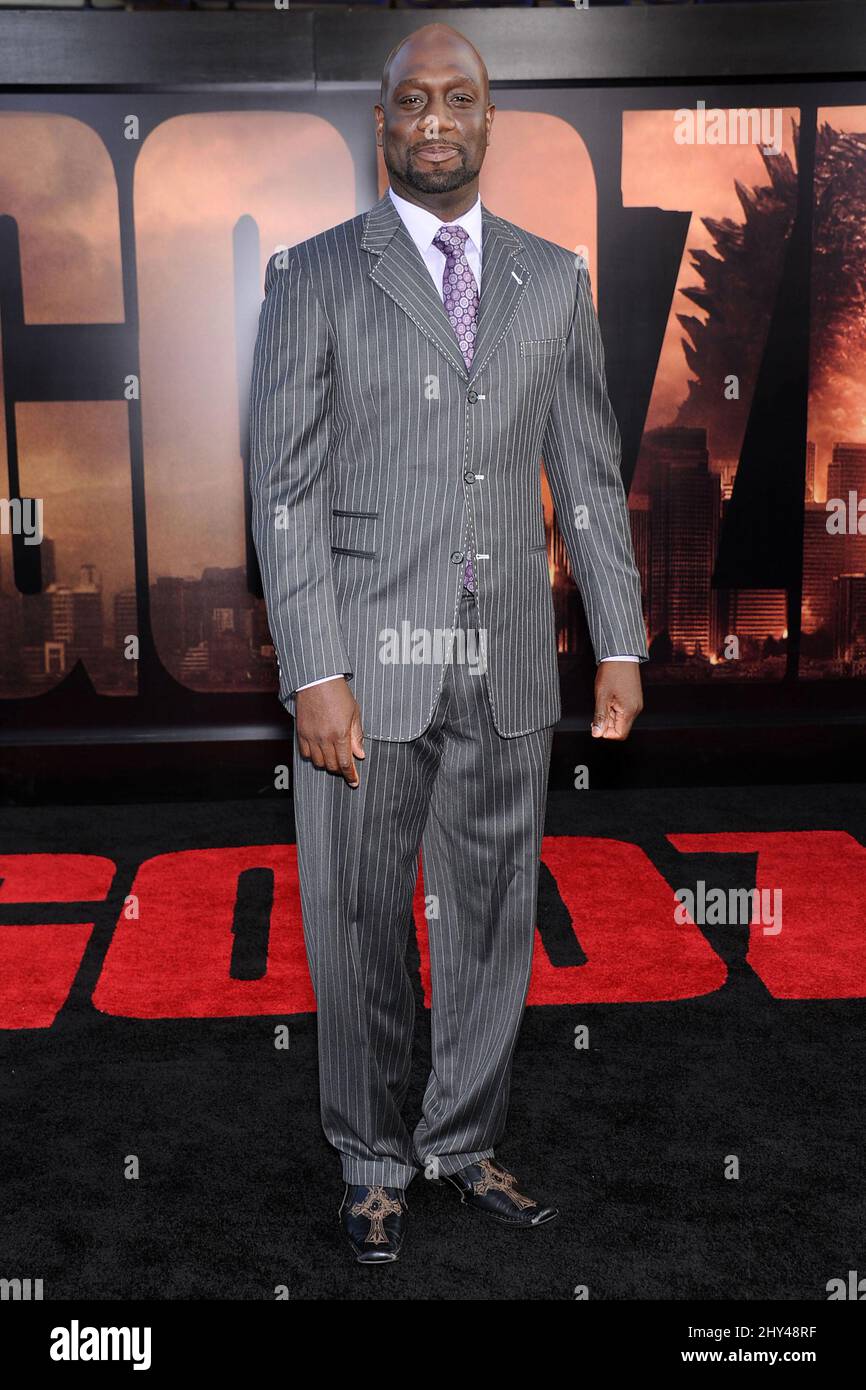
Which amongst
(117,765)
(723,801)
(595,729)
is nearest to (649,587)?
(723,801)

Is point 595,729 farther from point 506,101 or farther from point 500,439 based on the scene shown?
point 506,101

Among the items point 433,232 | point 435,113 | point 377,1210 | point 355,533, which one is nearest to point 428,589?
point 355,533

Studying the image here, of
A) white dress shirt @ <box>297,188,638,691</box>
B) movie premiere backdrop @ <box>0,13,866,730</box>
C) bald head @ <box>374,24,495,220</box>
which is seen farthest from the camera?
movie premiere backdrop @ <box>0,13,866,730</box>

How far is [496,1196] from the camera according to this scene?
2.09 meters

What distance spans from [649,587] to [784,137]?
5.47 feet

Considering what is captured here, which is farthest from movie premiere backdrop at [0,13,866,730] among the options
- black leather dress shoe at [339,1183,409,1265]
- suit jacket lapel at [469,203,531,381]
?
black leather dress shoe at [339,1183,409,1265]

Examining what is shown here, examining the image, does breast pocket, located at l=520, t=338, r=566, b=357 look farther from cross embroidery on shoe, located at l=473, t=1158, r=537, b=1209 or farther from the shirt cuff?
cross embroidery on shoe, located at l=473, t=1158, r=537, b=1209

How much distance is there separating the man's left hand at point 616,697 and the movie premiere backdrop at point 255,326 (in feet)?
9.81

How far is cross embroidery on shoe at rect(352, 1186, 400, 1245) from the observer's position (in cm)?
198

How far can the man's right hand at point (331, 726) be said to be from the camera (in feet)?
5.96

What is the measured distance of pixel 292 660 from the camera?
71.9 inches

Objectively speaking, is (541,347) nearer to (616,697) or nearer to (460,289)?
(460,289)

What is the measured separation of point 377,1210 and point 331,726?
0.76 metres

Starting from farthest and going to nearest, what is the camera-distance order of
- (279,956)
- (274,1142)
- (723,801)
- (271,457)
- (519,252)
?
(723,801)
(279,956)
(274,1142)
(519,252)
(271,457)
